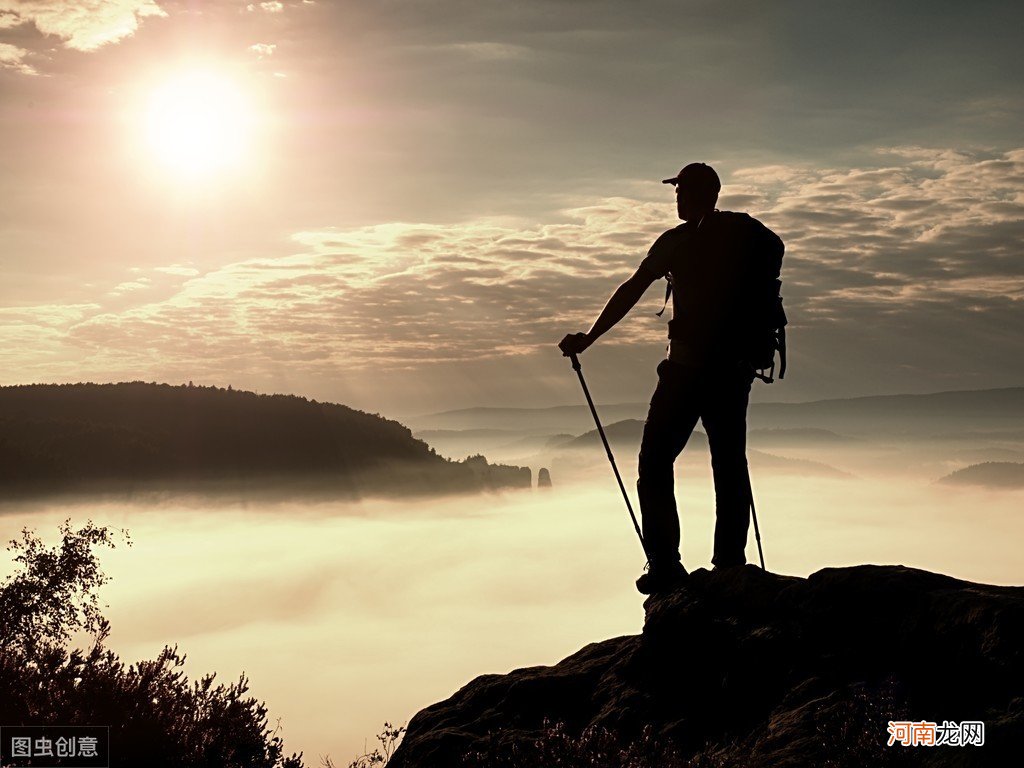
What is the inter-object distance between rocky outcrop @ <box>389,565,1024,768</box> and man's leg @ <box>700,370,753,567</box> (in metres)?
0.71

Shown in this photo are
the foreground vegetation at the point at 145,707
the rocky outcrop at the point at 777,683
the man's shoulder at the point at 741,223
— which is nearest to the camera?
the rocky outcrop at the point at 777,683

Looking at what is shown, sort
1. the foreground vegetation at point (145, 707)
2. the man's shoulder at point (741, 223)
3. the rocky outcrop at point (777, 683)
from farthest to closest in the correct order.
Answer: the foreground vegetation at point (145, 707)
the man's shoulder at point (741, 223)
the rocky outcrop at point (777, 683)

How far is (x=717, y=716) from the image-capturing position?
21.5ft

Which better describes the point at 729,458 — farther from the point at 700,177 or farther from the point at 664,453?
the point at 700,177

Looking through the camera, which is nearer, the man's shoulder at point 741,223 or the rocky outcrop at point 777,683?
the rocky outcrop at point 777,683

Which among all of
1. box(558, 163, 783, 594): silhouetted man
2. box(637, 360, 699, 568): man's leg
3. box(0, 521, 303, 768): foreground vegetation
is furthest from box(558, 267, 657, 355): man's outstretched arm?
box(0, 521, 303, 768): foreground vegetation

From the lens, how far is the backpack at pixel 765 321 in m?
8.12

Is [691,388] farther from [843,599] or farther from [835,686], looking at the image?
[835,686]

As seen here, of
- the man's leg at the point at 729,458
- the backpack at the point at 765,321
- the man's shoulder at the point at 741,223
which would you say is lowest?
the man's leg at the point at 729,458

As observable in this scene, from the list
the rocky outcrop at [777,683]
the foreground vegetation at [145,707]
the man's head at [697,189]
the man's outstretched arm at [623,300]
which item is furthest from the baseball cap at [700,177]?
the foreground vegetation at [145,707]

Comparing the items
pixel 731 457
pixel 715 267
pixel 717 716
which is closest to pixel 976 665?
pixel 717 716

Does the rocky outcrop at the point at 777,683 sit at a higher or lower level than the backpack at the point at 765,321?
lower

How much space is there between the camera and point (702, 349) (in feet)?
26.6

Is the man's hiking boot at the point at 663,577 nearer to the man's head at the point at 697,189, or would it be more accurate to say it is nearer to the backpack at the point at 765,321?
the backpack at the point at 765,321
